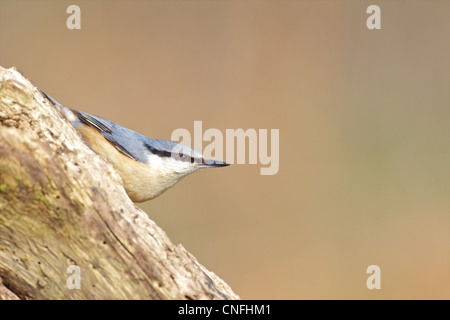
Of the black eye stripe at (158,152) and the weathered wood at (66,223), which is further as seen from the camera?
the black eye stripe at (158,152)

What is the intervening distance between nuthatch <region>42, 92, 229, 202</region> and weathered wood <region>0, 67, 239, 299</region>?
355 millimetres

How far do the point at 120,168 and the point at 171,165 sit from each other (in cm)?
16

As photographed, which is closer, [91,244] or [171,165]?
[91,244]

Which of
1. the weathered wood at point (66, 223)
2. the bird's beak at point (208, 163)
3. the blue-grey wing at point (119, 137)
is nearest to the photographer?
the weathered wood at point (66, 223)

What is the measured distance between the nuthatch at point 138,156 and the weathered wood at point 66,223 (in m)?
0.35

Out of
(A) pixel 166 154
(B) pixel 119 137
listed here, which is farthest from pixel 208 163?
(B) pixel 119 137

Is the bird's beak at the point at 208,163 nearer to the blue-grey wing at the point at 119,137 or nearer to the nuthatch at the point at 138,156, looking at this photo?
the nuthatch at the point at 138,156

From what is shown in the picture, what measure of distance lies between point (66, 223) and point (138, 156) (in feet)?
1.69

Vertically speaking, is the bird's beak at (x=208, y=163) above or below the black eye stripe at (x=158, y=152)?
below

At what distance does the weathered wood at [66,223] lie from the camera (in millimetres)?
991

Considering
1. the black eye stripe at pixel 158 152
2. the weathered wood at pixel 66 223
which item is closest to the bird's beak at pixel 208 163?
the black eye stripe at pixel 158 152
